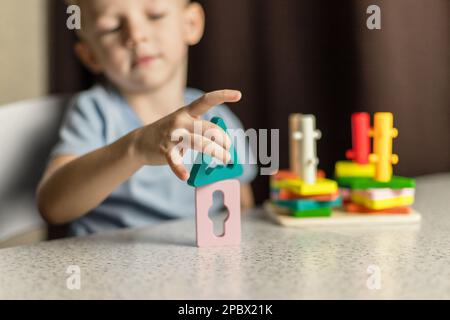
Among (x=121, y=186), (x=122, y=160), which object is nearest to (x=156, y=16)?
(x=121, y=186)

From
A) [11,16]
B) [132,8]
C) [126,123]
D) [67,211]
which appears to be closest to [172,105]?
[126,123]

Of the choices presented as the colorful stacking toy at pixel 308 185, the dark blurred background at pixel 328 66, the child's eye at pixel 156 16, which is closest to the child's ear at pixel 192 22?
the child's eye at pixel 156 16

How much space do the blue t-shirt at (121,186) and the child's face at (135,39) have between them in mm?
52

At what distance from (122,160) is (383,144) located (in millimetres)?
354

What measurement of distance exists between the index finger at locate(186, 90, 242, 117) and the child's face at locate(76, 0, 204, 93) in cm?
40

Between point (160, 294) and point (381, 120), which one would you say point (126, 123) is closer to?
point (381, 120)

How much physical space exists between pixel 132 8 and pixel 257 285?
2.06ft

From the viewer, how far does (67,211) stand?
3.05ft

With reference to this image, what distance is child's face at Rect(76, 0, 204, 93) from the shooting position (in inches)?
41.8

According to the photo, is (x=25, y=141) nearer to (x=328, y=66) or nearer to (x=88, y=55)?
(x=88, y=55)

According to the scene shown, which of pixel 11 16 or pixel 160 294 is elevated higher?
pixel 11 16

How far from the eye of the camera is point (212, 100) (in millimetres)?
684

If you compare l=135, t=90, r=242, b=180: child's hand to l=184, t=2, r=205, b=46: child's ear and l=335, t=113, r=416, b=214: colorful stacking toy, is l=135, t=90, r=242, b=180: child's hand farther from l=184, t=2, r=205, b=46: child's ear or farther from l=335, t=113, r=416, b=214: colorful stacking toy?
l=184, t=2, r=205, b=46: child's ear

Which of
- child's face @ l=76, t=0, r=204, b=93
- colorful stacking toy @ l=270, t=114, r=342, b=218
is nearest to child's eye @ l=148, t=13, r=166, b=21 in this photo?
child's face @ l=76, t=0, r=204, b=93
